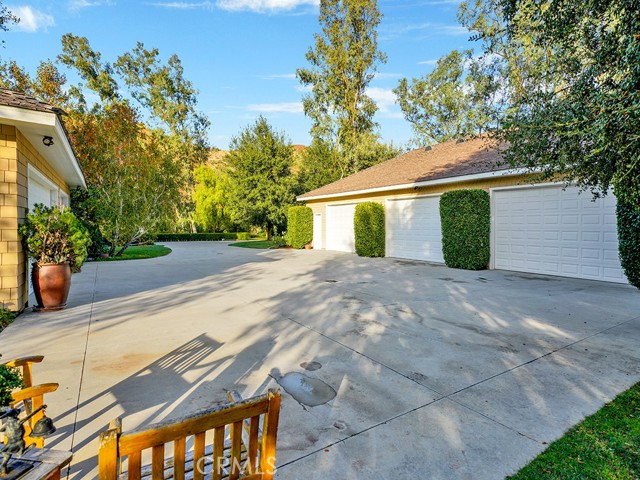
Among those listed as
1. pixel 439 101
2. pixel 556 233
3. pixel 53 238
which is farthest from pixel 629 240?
pixel 439 101

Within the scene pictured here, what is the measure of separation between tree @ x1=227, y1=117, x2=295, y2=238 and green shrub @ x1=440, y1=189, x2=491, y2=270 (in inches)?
561

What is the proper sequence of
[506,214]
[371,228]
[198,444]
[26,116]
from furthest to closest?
[371,228] < [506,214] < [26,116] < [198,444]

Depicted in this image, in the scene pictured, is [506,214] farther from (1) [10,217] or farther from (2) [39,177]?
(2) [39,177]

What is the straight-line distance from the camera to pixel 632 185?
3.16 metres

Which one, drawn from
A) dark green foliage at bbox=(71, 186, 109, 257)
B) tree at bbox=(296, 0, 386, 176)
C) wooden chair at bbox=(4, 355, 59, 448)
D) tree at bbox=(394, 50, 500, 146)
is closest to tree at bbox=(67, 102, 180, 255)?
dark green foliage at bbox=(71, 186, 109, 257)

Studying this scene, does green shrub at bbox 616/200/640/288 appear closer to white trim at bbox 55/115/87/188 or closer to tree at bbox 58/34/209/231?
white trim at bbox 55/115/87/188

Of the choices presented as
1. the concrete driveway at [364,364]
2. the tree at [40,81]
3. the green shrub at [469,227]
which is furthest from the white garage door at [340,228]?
the tree at [40,81]

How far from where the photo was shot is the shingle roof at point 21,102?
5039 mm

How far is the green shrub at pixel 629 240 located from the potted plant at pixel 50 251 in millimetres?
9734

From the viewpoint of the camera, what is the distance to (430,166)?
1366cm

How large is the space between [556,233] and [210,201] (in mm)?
26919

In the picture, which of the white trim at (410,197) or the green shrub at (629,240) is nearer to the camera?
the green shrub at (629,240)

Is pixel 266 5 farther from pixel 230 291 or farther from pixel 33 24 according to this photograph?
pixel 230 291

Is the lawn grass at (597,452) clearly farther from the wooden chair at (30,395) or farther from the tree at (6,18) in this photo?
the tree at (6,18)
